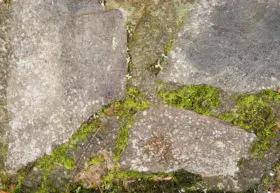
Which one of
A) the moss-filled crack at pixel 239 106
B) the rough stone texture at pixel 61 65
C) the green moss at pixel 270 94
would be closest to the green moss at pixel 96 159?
the rough stone texture at pixel 61 65

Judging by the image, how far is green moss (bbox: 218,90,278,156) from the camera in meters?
3.08

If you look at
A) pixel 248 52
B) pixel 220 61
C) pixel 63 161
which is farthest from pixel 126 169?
pixel 248 52

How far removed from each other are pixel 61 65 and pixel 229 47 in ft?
5.42

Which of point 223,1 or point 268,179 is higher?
point 223,1

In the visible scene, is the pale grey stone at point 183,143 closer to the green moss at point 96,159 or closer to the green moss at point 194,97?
the green moss at point 194,97

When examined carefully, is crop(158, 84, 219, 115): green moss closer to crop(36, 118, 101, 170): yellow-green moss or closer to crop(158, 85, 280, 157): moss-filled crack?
crop(158, 85, 280, 157): moss-filled crack

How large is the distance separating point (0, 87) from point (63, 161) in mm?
1003

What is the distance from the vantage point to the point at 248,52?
3.00 meters

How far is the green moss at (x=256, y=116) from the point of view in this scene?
3.08 m

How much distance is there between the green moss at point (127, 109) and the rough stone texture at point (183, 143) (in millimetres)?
59

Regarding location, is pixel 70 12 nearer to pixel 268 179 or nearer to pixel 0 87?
pixel 0 87

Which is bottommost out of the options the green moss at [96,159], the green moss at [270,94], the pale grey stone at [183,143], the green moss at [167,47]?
the green moss at [96,159]

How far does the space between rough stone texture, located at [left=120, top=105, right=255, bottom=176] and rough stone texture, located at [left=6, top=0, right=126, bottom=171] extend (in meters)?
0.49

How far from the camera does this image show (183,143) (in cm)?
319
